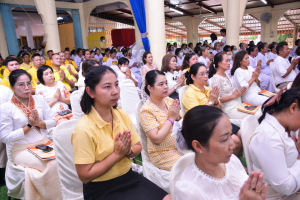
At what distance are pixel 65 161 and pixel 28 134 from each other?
2.44 ft

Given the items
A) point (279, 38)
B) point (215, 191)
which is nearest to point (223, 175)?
point (215, 191)

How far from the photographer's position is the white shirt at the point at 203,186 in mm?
996

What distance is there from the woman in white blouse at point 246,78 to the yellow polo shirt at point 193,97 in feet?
2.86

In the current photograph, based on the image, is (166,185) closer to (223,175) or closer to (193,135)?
(223,175)

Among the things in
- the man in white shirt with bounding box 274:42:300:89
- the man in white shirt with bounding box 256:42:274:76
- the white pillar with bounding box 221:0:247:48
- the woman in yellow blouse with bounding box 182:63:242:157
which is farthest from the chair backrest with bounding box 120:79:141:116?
the white pillar with bounding box 221:0:247:48

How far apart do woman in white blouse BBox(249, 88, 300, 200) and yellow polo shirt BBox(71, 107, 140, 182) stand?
0.81m

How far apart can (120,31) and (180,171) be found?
13.3m

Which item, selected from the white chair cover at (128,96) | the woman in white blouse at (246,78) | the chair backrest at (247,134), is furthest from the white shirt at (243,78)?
the chair backrest at (247,134)

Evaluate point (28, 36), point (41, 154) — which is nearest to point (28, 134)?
point (41, 154)

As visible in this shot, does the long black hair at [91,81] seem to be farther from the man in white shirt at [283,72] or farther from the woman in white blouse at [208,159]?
the man in white shirt at [283,72]

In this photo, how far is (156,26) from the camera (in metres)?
5.09

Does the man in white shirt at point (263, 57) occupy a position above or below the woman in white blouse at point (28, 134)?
above

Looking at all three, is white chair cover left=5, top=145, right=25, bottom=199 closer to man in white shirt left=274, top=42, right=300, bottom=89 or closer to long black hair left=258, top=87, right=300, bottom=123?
long black hair left=258, top=87, right=300, bottom=123

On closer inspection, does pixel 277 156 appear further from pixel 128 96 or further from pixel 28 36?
pixel 28 36
